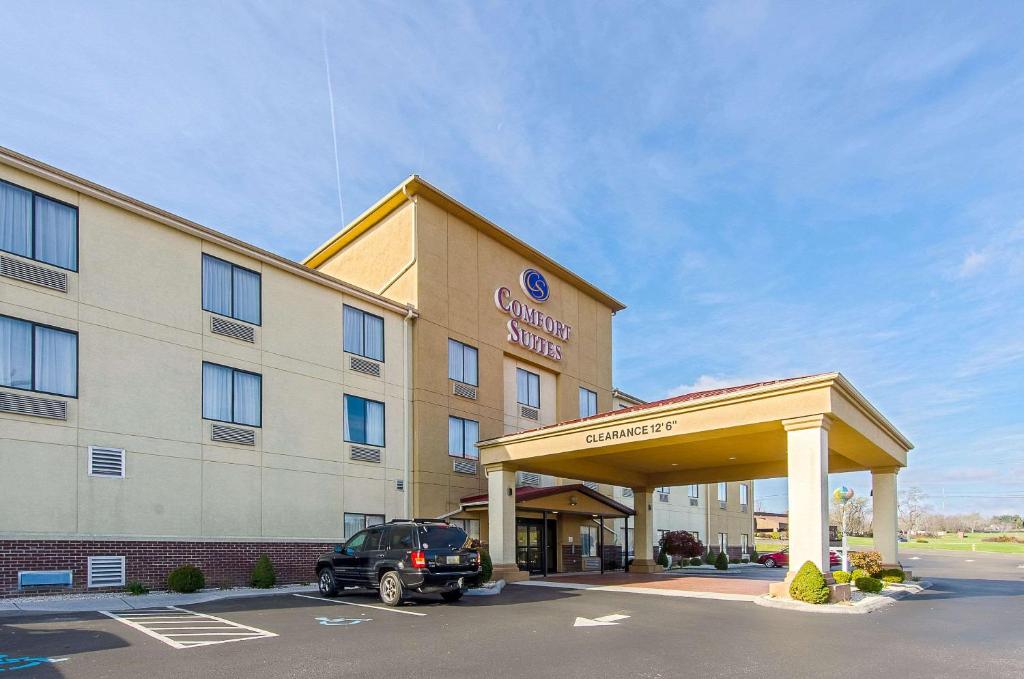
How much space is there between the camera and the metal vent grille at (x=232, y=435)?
19.7 m

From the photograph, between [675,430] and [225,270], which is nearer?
[675,430]

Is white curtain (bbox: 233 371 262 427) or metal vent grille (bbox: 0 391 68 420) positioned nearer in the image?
metal vent grille (bbox: 0 391 68 420)

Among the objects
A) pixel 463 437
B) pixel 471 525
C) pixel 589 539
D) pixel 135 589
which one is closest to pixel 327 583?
pixel 135 589

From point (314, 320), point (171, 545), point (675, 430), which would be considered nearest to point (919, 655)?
point (675, 430)

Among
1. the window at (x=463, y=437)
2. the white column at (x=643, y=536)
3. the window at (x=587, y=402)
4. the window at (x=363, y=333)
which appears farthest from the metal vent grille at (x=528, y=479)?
the window at (x=363, y=333)

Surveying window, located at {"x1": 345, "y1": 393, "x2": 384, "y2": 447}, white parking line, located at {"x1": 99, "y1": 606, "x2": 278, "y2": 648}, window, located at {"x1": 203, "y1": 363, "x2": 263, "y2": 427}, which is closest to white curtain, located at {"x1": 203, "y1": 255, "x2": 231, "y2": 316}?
window, located at {"x1": 203, "y1": 363, "x2": 263, "y2": 427}

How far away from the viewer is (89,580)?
1652cm

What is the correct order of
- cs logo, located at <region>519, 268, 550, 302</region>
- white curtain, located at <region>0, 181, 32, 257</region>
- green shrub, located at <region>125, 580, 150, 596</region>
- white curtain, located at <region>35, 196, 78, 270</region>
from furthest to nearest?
cs logo, located at <region>519, 268, 550, 302</region> → green shrub, located at <region>125, 580, 150, 596</region> → white curtain, located at <region>35, 196, 78, 270</region> → white curtain, located at <region>0, 181, 32, 257</region>

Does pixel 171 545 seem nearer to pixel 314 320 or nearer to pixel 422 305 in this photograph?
pixel 314 320

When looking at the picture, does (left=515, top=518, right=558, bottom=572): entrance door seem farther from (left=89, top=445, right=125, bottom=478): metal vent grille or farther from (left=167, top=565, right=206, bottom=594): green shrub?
(left=89, top=445, right=125, bottom=478): metal vent grille

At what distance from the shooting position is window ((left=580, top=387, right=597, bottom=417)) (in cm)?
3400

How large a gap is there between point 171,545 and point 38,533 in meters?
3.05

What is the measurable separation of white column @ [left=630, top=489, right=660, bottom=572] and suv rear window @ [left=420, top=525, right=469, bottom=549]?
14589mm

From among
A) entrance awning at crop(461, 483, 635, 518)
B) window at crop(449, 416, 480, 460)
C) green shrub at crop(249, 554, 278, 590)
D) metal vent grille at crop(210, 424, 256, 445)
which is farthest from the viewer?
window at crop(449, 416, 480, 460)
